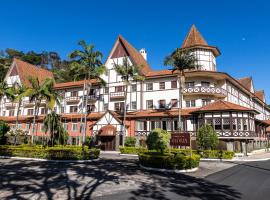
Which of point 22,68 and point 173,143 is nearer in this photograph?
point 173,143

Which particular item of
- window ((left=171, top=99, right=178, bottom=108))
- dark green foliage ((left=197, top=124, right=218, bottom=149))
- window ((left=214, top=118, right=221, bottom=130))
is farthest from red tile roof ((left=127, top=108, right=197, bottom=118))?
dark green foliage ((left=197, top=124, right=218, bottom=149))

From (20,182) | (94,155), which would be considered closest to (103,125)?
(94,155)

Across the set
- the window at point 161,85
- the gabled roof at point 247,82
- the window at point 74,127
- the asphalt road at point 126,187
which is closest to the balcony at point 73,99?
the window at point 74,127

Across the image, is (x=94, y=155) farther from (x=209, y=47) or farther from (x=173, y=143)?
(x=209, y=47)

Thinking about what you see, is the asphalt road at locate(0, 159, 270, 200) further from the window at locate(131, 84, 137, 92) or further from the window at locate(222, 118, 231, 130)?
the window at locate(131, 84, 137, 92)

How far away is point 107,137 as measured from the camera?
4241 cm

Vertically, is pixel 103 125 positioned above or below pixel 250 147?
above

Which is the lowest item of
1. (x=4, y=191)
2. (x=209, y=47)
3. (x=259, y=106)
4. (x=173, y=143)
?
(x=4, y=191)

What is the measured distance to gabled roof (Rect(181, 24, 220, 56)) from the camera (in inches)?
1689

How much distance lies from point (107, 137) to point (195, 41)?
25.1 meters

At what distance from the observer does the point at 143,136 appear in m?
40.9

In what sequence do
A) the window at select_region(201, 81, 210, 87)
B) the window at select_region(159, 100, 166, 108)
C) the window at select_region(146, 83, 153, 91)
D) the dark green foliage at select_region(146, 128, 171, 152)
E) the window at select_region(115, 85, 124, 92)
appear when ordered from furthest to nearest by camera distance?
the window at select_region(115, 85, 124, 92) → the window at select_region(146, 83, 153, 91) → the window at select_region(159, 100, 166, 108) → the window at select_region(201, 81, 210, 87) → the dark green foliage at select_region(146, 128, 171, 152)

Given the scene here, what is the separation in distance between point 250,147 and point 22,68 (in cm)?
5919

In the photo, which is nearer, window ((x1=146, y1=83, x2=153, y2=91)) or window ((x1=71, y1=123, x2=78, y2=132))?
window ((x1=146, y1=83, x2=153, y2=91))
